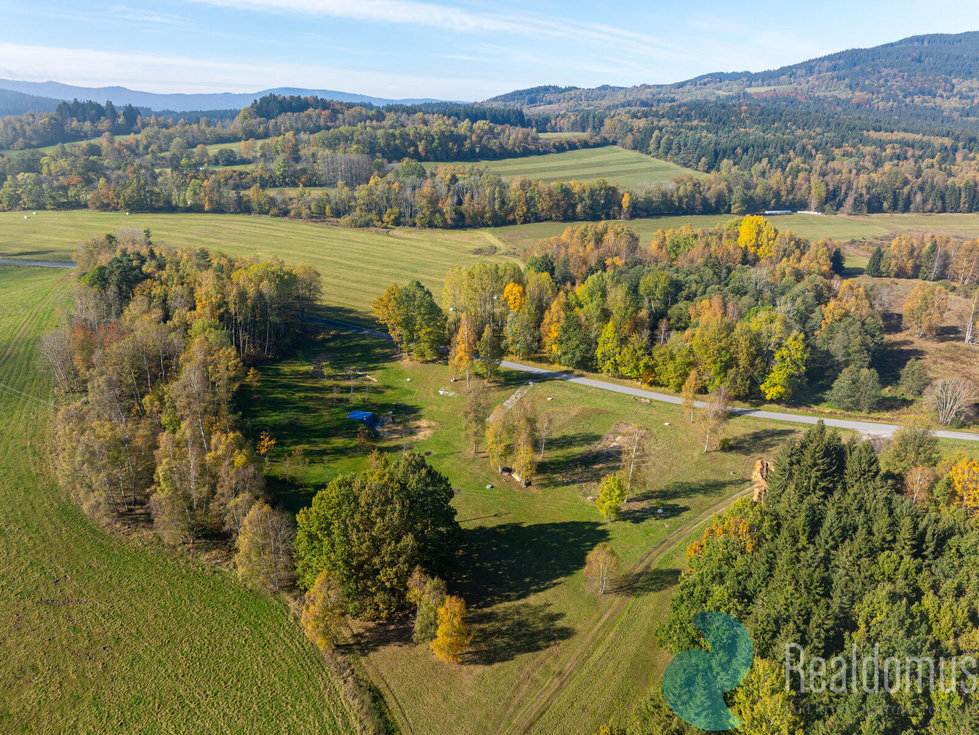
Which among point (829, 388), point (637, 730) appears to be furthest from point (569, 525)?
point (829, 388)

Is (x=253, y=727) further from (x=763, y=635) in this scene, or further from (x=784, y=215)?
(x=784, y=215)

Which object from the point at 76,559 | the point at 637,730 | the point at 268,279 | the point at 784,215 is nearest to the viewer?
the point at 637,730

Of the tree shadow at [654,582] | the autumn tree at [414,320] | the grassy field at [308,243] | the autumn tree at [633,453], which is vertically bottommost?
the tree shadow at [654,582]

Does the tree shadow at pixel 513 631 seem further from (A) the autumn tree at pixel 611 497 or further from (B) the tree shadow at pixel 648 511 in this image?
(B) the tree shadow at pixel 648 511

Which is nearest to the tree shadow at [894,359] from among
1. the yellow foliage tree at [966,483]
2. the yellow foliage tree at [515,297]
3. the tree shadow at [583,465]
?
the yellow foliage tree at [966,483]

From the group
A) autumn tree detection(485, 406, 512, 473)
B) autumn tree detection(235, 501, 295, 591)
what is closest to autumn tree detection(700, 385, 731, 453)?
autumn tree detection(485, 406, 512, 473)
